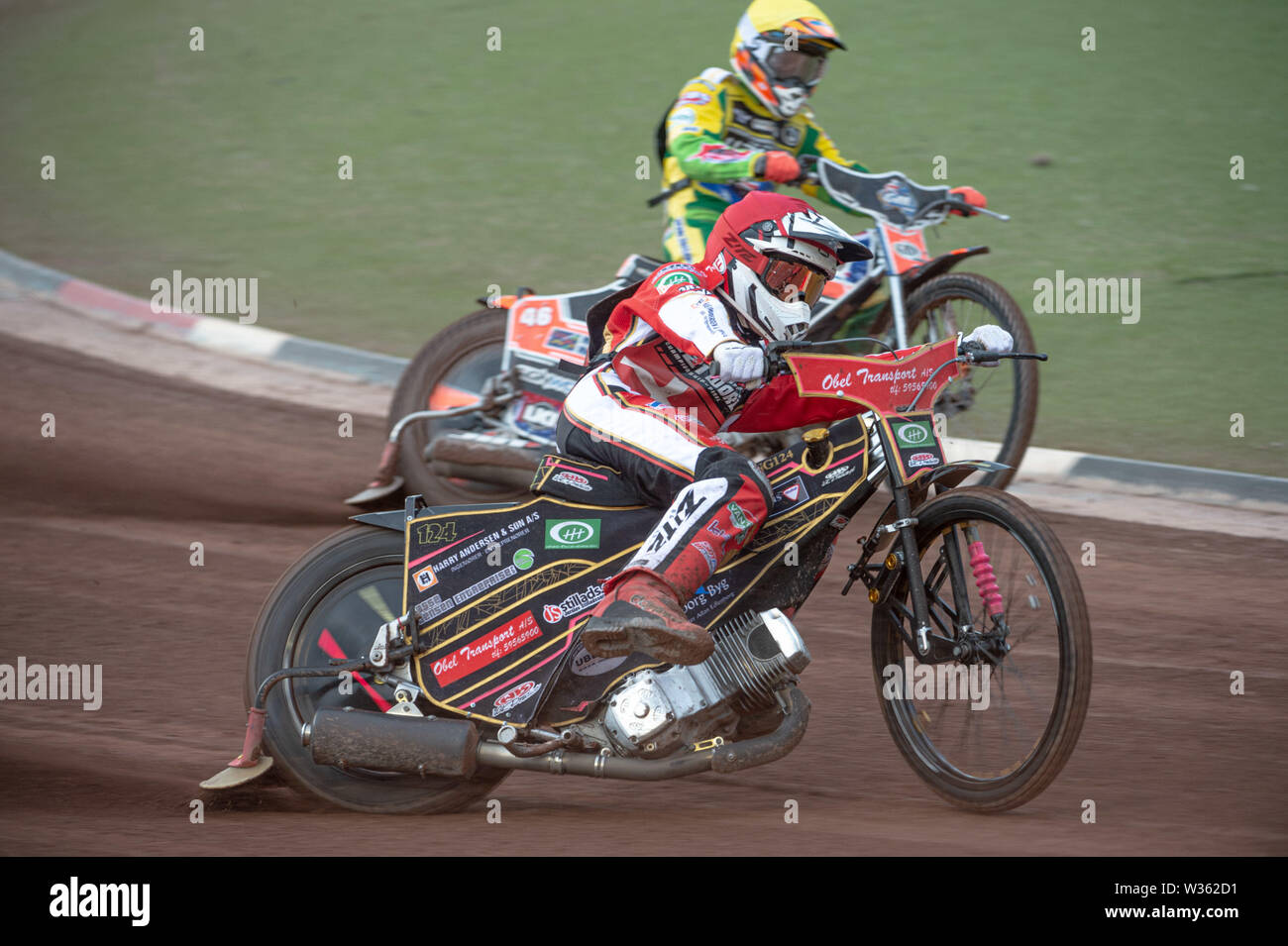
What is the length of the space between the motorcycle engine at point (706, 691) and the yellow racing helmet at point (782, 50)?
3943 mm

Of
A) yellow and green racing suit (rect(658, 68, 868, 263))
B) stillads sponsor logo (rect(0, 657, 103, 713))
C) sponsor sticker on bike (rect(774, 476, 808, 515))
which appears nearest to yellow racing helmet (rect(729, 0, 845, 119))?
yellow and green racing suit (rect(658, 68, 868, 263))

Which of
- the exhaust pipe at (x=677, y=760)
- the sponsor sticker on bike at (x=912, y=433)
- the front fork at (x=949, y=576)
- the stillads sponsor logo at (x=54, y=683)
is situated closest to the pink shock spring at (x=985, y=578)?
the front fork at (x=949, y=576)

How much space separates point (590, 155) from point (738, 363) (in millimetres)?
8880

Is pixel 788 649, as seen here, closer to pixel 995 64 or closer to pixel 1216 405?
pixel 1216 405

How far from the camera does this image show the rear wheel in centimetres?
746

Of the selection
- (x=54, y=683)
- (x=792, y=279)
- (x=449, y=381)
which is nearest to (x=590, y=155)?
(x=449, y=381)

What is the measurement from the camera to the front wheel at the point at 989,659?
425 centimetres

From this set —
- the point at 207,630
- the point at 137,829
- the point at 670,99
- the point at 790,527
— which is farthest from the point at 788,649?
the point at 670,99

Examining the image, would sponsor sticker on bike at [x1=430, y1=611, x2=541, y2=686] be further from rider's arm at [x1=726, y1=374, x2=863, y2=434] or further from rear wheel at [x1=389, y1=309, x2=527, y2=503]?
rear wheel at [x1=389, y1=309, x2=527, y2=503]

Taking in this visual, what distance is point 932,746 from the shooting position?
471cm

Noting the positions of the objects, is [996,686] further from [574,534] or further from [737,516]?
[574,534]

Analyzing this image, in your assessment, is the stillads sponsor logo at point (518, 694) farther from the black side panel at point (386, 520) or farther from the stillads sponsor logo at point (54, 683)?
the stillads sponsor logo at point (54, 683)

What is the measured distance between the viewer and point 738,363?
4301 mm

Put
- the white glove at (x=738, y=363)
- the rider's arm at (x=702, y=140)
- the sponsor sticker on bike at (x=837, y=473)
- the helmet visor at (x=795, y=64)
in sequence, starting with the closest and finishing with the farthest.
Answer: the white glove at (x=738, y=363) < the sponsor sticker on bike at (x=837, y=473) < the rider's arm at (x=702, y=140) < the helmet visor at (x=795, y=64)
